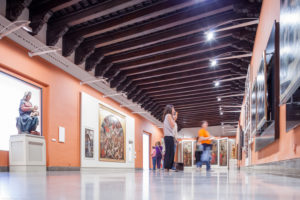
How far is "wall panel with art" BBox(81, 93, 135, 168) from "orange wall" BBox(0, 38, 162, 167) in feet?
1.46

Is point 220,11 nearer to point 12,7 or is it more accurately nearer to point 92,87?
point 12,7

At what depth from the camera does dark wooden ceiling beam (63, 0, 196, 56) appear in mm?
7377

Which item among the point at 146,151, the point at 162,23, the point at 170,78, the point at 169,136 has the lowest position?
the point at 146,151

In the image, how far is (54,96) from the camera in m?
10.0

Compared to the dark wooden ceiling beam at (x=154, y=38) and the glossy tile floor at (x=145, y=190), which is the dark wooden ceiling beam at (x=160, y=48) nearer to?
the dark wooden ceiling beam at (x=154, y=38)

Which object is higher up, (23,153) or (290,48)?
(290,48)

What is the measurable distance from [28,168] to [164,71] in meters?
6.31

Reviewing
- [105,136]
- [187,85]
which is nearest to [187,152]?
[105,136]

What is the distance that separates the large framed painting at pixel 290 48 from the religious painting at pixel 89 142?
9.89m

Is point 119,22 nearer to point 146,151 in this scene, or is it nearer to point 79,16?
point 79,16

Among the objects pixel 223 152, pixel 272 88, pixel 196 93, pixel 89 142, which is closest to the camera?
pixel 272 88

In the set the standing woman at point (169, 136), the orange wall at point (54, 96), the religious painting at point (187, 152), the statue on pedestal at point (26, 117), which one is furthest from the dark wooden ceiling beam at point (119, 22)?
the religious painting at point (187, 152)

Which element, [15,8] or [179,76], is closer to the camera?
[15,8]

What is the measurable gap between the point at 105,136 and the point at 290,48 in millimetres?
11947
